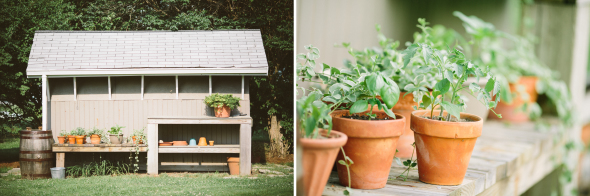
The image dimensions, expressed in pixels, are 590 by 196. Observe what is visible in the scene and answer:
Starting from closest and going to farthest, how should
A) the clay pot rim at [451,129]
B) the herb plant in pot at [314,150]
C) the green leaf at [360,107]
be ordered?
the herb plant in pot at [314,150], the green leaf at [360,107], the clay pot rim at [451,129]

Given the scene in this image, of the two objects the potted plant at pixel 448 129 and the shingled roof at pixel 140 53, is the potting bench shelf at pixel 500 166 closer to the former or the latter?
the potted plant at pixel 448 129

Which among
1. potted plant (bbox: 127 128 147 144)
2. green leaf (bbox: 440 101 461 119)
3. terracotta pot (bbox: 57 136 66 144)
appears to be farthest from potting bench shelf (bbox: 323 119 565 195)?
terracotta pot (bbox: 57 136 66 144)

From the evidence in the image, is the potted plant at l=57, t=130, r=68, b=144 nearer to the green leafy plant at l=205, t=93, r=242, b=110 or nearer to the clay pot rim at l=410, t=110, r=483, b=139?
the green leafy plant at l=205, t=93, r=242, b=110

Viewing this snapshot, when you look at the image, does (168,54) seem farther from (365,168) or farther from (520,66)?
(520,66)

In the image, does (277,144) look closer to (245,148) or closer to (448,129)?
(245,148)

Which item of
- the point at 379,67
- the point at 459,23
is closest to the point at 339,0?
the point at 379,67

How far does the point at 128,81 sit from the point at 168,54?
6.9 inches

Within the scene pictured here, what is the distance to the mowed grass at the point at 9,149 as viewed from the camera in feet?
4.00

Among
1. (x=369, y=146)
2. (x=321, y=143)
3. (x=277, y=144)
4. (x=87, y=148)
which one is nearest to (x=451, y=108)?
(x=369, y=146)

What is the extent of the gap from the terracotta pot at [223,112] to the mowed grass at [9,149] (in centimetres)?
77

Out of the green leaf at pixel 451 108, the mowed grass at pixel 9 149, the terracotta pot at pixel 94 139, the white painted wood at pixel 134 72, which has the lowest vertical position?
the mowed grass at pixel 9 149

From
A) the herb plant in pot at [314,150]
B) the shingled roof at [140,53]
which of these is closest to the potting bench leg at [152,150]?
the shingled roof at [140,53]

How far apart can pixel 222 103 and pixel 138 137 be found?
1.11 ft

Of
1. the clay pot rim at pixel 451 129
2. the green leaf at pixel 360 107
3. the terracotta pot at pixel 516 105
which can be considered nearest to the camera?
the green leaf at pixel 360 107
